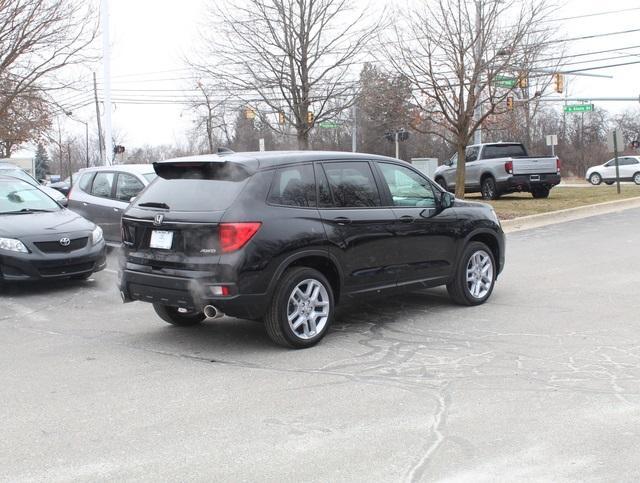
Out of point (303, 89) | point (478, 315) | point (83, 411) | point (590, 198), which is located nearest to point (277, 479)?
point (83, 411)

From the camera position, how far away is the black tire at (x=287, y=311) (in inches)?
238

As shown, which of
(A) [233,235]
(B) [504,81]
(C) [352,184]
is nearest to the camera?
(A) [233,235]

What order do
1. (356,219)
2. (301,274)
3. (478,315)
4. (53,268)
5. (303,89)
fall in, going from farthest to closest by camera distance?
1. (303,89)
2. (53,268)
3. (478,315)
4. (356,219)
5. (301,274)

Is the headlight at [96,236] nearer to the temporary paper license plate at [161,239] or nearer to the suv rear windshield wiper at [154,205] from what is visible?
the suv rear windshield wiper at [154,205]

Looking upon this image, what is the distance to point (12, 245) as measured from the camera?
29.6ft

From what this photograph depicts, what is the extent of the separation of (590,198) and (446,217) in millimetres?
17361

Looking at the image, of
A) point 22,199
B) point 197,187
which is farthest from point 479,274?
point 22,199

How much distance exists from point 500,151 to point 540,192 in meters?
1.92

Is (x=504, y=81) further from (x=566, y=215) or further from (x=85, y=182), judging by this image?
(x=85, y=182)

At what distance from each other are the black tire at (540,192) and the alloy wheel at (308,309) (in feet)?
60.0

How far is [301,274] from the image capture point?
6.18 m

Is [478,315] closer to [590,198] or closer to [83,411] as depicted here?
[83,411]

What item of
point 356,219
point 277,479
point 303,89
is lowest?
point 277,479

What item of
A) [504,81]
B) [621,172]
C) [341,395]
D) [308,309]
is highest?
[504,81]
